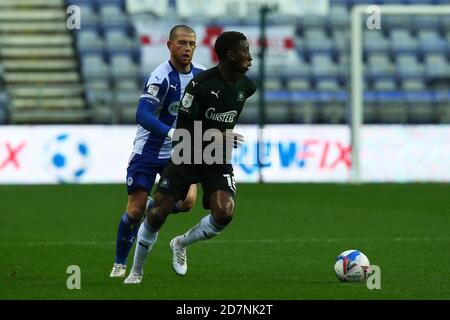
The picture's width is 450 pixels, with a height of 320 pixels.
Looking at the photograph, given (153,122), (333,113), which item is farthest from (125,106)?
(153,122)

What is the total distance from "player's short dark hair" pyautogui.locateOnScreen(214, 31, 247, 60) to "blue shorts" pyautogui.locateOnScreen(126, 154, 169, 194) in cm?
135

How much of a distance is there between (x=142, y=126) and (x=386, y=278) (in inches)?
90.6

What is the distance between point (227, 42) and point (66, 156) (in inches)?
614

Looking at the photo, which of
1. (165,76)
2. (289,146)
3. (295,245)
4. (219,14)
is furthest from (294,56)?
(165,76)

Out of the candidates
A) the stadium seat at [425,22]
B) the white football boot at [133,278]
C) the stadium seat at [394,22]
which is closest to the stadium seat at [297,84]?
the stadium seat at [394,22]

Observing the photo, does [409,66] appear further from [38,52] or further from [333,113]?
[38,52]

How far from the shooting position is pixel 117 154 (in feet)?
80.8

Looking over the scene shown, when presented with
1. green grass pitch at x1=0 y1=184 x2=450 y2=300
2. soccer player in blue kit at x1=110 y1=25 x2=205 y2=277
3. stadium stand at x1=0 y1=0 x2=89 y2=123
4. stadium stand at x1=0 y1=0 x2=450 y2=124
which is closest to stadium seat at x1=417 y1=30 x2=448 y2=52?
stadium stand at x1=0 y1=0 x2=450 y2=124

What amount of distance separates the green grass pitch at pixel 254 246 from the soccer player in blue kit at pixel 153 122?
0.44 metres

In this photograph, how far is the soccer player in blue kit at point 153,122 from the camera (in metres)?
9.47

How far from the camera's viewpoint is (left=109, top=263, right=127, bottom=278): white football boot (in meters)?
9.66

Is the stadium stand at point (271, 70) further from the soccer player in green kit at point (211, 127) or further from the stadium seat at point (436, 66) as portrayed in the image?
the soccer player in green kit at point (211, 127)

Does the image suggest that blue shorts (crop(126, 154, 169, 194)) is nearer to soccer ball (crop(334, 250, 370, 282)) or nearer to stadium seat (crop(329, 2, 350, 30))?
soccer ball (crop(334, 250, 370, 282))
